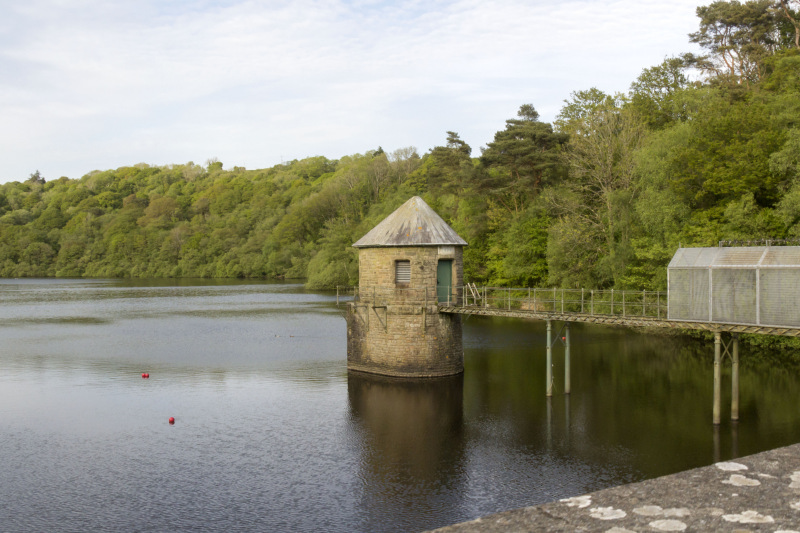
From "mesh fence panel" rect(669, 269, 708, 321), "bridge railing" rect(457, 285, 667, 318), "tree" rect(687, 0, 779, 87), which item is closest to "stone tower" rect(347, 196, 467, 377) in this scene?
"bridge railing" rect(457, 285, 667, 318)

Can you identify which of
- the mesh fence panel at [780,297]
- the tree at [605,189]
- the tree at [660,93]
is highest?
the tree at [660,93]

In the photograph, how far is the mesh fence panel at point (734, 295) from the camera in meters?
16.9

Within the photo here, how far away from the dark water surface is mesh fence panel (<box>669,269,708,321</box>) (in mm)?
2961

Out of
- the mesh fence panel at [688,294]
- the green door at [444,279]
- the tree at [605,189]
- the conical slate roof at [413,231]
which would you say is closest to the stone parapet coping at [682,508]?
the mesh fence panel at [688,294]

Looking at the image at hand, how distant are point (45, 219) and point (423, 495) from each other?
127m

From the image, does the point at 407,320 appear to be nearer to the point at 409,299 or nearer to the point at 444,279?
the point at 409,299

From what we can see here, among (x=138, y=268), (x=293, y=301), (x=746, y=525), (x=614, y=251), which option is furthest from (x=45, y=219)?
(x=746, y=525)

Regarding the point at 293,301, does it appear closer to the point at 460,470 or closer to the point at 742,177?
the point at 742,177

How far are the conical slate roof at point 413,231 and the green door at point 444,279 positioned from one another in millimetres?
883

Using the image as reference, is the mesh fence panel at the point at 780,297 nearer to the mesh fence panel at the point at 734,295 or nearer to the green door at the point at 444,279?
the mesh fence panel at the point at 734,295

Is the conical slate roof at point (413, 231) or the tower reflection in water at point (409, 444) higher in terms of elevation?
the conical slate roof at point (413, 231)

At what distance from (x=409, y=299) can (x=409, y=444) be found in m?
7.61

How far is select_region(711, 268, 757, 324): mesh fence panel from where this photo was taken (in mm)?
16938

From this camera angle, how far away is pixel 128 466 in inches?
600
